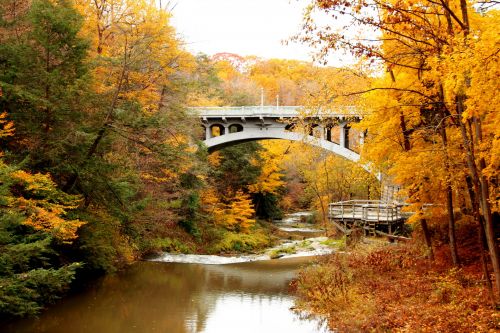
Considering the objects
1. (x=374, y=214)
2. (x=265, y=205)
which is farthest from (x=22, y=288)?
(x=265, y=205)

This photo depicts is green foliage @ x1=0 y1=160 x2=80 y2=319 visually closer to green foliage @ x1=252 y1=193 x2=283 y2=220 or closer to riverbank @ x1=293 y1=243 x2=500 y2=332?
riverbank @ x1=293 y1=243 x2=500 y2=332

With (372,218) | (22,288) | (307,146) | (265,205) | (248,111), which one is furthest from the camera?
(265,205)

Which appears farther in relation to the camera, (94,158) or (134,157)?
(134,157)

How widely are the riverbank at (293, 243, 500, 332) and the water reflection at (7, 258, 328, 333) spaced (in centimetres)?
97

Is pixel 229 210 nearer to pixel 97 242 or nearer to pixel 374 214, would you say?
pixel 374 214

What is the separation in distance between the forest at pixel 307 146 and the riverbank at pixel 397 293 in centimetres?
5

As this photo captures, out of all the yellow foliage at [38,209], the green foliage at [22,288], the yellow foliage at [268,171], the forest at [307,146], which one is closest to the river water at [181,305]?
the forest at [307,146]

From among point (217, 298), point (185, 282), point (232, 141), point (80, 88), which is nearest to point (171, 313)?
point (217, 298)

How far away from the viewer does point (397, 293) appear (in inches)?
430

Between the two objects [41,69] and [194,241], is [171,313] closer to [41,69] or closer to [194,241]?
[41,69]

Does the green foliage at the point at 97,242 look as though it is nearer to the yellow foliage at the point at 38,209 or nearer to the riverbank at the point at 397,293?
the yellow foliage at the point at 38,209

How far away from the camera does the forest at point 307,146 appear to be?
771cm

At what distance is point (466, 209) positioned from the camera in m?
13.3

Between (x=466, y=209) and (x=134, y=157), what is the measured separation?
12.2m
